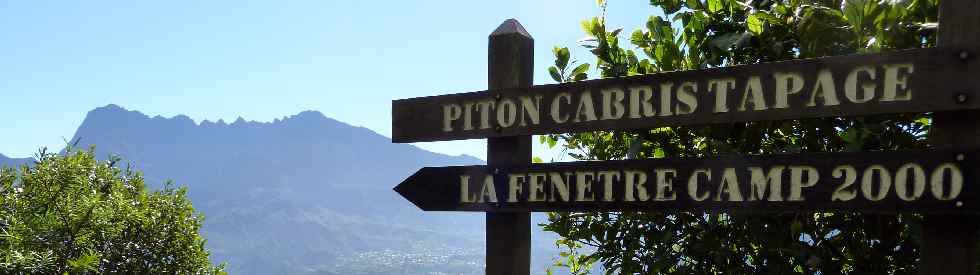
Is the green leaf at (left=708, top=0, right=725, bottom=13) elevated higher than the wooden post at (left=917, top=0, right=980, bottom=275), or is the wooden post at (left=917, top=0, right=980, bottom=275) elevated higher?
the green leaf at (left=708, top=0, right=725, bottom=13)

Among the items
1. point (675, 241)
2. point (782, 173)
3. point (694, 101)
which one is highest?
point (694, 101)

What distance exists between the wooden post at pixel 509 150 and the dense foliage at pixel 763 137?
997 mm

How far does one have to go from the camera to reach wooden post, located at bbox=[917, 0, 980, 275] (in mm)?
3676

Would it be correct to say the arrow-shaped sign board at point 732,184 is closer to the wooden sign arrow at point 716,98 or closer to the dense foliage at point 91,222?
the wooden sign arrow at point 716,98

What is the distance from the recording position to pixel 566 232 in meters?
6.71

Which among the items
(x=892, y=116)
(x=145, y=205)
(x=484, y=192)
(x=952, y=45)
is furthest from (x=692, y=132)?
(x=145, y=205)

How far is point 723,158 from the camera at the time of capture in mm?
4125

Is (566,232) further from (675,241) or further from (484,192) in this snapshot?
(484,192)

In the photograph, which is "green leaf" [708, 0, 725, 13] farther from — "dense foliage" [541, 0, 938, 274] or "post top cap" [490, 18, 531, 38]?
"post top cap" [490, 18, 531, 38]

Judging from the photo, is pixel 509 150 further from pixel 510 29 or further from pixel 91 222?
pixel 91 222

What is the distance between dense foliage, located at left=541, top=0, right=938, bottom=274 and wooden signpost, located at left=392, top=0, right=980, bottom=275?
763 mm

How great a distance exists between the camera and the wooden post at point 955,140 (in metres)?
3.68

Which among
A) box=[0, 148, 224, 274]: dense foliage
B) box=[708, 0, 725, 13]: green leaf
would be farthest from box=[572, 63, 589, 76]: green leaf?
box=[0, 148, 224, 274]: dense foliage

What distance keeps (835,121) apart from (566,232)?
234 cm
